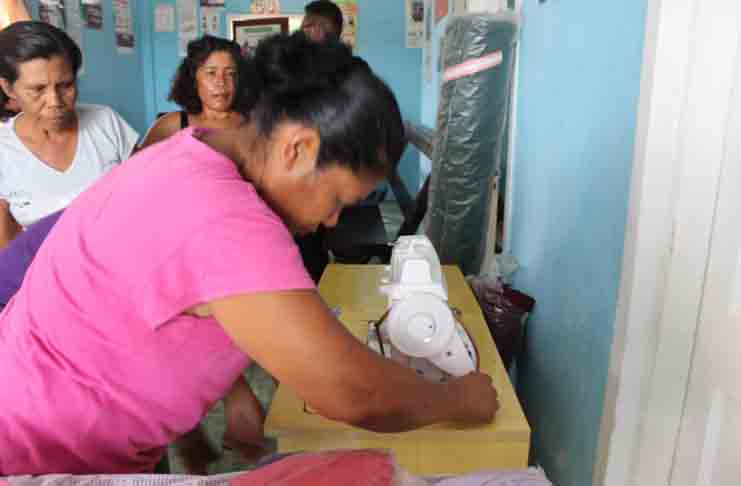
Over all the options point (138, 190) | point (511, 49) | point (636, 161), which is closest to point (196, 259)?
point (138, 190)

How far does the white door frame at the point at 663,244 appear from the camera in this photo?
930 mm

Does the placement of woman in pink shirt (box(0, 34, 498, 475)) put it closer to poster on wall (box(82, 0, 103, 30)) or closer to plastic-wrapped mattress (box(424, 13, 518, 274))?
plastic-wrapped mattress (box(424, 13, 518, 274))

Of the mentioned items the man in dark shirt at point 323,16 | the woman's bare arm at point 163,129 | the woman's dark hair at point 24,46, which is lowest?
the woman's bare arm at point 163,129

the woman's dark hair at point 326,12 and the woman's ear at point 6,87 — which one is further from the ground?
the woman's dark hair at point 326,12

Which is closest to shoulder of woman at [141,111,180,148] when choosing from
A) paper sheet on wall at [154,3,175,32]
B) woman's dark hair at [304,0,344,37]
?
woman's dark hair at [304,0,344,37]

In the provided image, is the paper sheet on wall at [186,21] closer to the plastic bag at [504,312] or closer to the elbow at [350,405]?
the plastic bag at [504,312]

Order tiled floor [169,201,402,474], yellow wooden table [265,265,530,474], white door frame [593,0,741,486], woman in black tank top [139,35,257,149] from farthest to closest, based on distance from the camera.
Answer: woman in black tank top [139,35,257,149] < tiled floor [169,201,402,474] < yellow wooden table [265,265,530,474] < white door frame [593,0,741,486]

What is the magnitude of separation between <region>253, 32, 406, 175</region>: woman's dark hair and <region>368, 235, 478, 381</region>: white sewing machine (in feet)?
1.41

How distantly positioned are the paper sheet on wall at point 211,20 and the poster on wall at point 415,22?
1.50 metres

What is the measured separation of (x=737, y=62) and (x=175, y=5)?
190 inches

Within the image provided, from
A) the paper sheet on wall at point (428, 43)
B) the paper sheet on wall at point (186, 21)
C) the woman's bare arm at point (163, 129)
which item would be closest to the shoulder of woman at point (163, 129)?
the woman's bare arm at point (163, 129)

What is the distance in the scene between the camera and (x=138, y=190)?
724 millimetres

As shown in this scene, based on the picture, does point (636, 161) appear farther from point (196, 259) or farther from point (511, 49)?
point (511, 49)

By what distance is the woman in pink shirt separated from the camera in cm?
66
